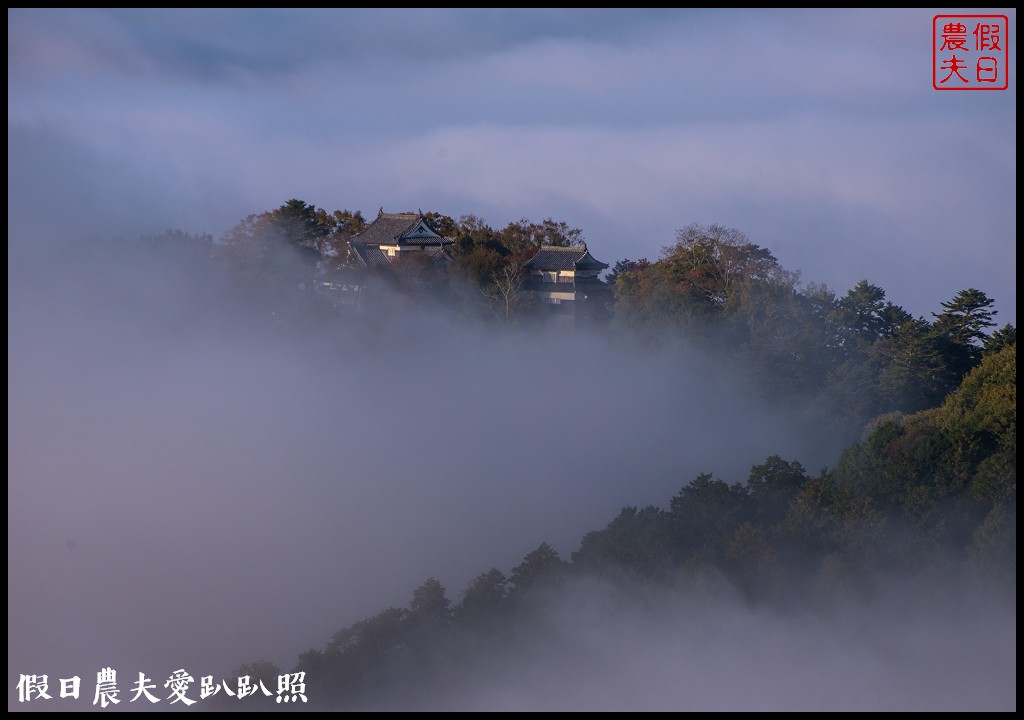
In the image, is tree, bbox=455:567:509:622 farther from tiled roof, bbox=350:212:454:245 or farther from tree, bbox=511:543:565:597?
tiled roof, bbox=350:212:454:245

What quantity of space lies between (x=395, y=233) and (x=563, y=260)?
4.90 metres

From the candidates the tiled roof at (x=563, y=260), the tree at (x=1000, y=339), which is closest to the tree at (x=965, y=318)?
the tree at (x=1000, y=339)

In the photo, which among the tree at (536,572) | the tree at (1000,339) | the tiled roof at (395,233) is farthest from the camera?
the tiled roof at (395,233)

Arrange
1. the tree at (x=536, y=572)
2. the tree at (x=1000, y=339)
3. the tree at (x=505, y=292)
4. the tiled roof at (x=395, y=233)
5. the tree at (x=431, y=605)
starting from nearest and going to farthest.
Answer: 1. the tree at (x=431, y=605)
2. the tree at (x=536, y=572)
3. the tree at (x=1000, y=339)
4. the tree at (x=505, y=292)
5. the tiled roof at (x=395, y=233)

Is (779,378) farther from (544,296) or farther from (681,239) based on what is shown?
(544,296)

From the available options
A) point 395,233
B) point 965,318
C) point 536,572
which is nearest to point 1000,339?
point 965,318

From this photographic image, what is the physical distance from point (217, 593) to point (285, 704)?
5.79 metres

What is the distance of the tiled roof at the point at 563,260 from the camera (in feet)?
83.0

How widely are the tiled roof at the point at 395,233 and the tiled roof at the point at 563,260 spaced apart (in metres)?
2.70

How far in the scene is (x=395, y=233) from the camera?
26500 mm

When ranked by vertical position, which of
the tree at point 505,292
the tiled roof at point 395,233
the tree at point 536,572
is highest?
the tiled roof at point 395,233

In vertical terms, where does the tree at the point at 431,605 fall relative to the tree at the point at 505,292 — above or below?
below

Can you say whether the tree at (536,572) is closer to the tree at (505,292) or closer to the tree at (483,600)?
the tree at (483,600)

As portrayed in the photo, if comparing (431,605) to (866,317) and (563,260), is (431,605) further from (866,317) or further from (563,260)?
(563,260)
